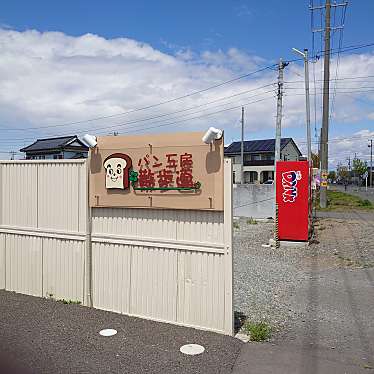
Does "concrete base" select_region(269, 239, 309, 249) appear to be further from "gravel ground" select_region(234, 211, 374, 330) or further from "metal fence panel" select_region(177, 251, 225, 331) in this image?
"metal fence panel" select_region(177, 251, 225, 331)

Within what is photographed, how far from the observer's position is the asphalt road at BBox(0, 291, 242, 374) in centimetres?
383

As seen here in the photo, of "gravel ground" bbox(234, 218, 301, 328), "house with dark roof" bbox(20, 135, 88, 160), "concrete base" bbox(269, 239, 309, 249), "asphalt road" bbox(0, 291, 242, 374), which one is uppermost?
"house with dark roof" bbox(20, 135, 88, 160)

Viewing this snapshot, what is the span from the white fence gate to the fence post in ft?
0.04

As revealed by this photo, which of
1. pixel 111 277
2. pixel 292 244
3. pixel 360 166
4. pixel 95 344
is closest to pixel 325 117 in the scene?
pixel 292 244

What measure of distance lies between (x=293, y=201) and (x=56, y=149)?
25756mm

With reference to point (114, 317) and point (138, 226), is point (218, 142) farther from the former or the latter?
point (114, 317)

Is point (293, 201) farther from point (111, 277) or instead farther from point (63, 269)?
point (63, 269)

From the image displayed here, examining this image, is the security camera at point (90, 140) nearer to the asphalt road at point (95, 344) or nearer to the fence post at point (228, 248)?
the fence post at point (228, 248)

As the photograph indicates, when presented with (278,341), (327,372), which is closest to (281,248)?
(278,341)

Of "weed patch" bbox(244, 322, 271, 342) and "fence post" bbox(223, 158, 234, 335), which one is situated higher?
"fence post" bbox(223, 158, 234, 335)

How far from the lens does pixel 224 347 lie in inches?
170

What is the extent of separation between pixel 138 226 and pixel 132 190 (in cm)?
49

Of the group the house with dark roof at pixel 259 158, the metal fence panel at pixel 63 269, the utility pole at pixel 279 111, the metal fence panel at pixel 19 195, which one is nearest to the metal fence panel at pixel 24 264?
the metal fence panel at pixel 63 269

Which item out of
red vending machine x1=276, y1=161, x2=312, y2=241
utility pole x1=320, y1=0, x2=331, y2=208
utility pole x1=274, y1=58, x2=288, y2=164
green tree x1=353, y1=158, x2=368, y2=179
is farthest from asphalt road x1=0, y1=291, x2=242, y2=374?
green tree x1=353, y1=158, x2=368, y2=179
